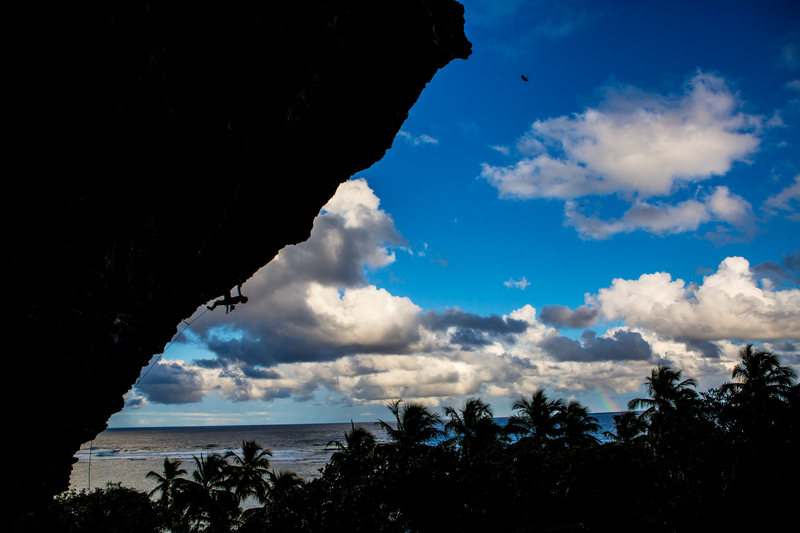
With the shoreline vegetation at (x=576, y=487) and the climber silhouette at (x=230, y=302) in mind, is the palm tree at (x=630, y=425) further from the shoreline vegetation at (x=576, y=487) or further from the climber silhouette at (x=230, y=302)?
the climber silhouette at (x=230, y=302)

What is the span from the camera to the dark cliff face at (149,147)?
7.04 m

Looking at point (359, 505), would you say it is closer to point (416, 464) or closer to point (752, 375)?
point (416, 464)

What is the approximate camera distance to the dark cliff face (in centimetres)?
704

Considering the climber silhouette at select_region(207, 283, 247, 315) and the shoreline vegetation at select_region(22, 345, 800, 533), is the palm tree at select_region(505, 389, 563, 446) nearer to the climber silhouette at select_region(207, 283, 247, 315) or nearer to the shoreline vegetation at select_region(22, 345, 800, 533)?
the shoreline vegetation at select_region(22, 345, 800, 533)

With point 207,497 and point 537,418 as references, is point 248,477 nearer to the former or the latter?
point 207,497

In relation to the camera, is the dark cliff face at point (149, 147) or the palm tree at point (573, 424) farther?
the palm tree at point (573, 424)

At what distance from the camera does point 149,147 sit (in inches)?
323

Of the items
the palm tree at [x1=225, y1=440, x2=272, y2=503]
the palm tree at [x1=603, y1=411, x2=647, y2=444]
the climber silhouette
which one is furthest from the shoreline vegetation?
the palm tree at [x1=603, y1=411, x2=647, y2=444]

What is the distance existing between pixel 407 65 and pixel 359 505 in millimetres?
15124

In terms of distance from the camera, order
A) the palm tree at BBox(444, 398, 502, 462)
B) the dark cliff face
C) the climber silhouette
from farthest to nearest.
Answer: the palm tree at BBox(444, 398, 502, 462), the climber silhouette, the dark cliff face

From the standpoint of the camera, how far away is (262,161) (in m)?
9.99

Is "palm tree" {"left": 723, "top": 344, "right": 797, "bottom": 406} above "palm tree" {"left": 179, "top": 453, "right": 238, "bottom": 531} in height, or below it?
above

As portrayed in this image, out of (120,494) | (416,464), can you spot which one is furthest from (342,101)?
(120,494)

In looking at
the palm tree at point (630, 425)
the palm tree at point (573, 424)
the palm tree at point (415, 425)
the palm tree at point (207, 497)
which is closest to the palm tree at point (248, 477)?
the palm tree at point (207, 497)
